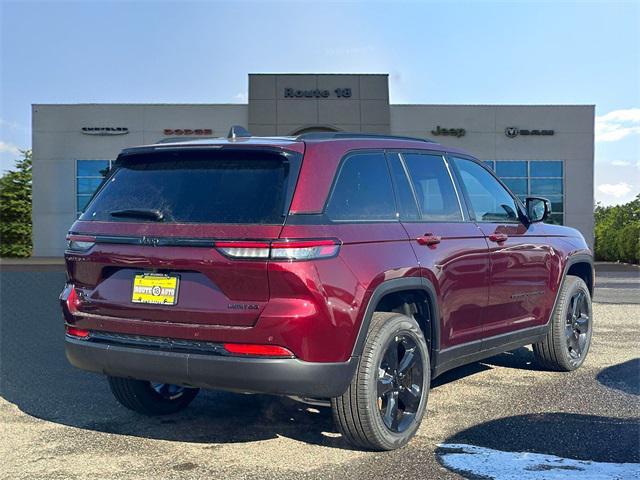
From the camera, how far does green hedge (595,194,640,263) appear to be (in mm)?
25812

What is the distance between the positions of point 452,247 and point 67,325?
8.08 feet

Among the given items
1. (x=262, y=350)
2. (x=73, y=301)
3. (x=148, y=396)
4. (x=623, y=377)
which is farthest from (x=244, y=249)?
(x=623, y=377)

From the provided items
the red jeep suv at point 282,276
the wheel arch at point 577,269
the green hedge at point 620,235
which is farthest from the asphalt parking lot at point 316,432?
the green hedge at point 620,235

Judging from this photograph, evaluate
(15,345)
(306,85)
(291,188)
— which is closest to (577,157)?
(306,85)

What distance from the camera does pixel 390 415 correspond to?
4.13 m

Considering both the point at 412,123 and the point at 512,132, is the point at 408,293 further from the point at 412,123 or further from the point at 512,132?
the point at 512,132

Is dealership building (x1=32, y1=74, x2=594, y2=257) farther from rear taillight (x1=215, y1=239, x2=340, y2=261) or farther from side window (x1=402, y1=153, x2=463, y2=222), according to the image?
rear taillight (x1=215, y1=239, x2=340, y2=261)

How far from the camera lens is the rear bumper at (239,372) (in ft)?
11.8

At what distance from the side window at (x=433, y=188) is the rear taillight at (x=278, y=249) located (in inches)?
45.1

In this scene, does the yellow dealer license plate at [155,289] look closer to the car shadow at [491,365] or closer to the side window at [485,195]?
the side window at [485,195]

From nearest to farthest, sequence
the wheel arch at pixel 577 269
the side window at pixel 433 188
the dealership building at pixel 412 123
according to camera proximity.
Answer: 1. the side window at pixel 433 188
2. the wheel arch at pixel 577 269
3. the dealership building at pixel 412 123

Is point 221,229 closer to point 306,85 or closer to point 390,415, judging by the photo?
point 390,415

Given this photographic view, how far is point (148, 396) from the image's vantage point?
4.87m

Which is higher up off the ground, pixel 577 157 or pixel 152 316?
pixel 577 157
